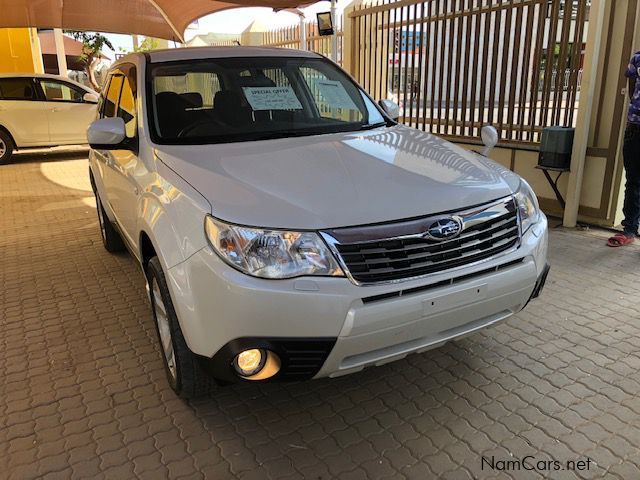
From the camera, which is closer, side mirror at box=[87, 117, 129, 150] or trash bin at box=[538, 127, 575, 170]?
side mirror at box=[87, 117, 129, 150]

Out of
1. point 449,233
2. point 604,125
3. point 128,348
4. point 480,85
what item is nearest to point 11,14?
point 480,85

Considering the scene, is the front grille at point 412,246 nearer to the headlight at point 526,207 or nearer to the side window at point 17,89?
the headlight at point 526,207

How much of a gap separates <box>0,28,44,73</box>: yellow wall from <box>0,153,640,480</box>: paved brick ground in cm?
1375

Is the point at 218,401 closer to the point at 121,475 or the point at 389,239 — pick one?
the point at 121,475

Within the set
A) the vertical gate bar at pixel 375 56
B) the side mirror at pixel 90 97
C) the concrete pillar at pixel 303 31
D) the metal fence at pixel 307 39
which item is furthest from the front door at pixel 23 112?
the vertical gate bar at pixel 375 56

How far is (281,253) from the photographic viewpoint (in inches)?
83.7

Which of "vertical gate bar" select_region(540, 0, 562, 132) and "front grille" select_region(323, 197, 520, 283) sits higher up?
"vertical gate bar" select_region(540, 0, 562, 132)

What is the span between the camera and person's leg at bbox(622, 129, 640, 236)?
479 centimetres

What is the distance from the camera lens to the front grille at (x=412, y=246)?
2148 mm

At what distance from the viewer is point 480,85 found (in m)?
6.71

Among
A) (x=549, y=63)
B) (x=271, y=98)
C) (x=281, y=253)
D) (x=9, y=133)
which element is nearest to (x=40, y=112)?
(x=9, y=133)

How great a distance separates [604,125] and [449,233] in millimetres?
4140

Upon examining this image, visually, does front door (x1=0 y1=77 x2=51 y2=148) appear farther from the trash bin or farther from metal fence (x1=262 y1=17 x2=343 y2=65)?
the trash bin

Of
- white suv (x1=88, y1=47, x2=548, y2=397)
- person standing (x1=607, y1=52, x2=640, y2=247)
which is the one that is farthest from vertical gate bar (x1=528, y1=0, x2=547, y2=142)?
white suv (x1=88, y1=47, x2=548, y2=397)
